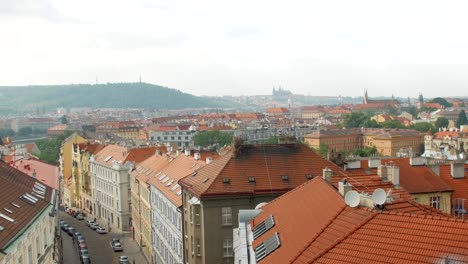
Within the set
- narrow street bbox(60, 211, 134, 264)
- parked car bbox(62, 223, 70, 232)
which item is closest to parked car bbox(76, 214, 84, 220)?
narrow street bbox(60, 211, 134, 264)

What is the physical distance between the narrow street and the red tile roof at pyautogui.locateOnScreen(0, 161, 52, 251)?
22.1m

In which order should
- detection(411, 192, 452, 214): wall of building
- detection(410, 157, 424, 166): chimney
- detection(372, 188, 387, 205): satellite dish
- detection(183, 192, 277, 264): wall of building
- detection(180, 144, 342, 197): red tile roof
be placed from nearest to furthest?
detection(372, 188, 387, 205): satellite dish, detection(183, 192, 277, 264): wall of building, detection(180, 144, 342, 197): red tile roof, detection(411, 192, 452, 214): wall of building, detection(410, 157, 424, 166): chimney

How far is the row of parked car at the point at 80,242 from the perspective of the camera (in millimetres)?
52706

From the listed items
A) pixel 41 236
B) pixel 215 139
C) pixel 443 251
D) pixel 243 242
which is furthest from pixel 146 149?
pixel 215 139

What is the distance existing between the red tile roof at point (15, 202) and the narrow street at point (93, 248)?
72.5ft

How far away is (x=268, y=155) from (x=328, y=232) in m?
17.7

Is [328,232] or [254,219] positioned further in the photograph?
[254,219]

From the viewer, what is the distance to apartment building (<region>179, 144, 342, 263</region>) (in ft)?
108

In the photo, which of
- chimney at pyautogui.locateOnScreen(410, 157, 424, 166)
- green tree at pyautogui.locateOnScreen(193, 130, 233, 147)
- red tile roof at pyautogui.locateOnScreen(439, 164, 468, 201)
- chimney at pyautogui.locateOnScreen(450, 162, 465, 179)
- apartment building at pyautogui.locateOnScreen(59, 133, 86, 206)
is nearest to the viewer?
red tile roof at pyautogui.locateOnScreen(439, 164, 468, 201)

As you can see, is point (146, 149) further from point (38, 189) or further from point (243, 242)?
point (243, 242)

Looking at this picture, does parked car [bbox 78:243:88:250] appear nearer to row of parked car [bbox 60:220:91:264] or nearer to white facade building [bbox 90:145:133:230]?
row of parked car [bbox 60:220:91:264]

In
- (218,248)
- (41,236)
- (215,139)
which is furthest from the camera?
(215,139)

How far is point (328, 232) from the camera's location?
17719mm

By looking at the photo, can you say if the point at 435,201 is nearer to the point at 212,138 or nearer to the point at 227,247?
the point at 227,247
